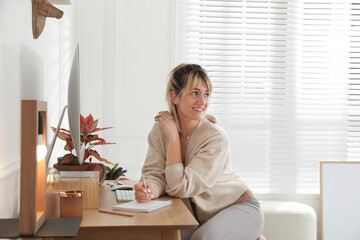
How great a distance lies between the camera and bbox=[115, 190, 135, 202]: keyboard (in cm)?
204

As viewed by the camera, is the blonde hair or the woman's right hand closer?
the woman's right hand

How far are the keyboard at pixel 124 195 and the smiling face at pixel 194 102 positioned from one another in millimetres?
467

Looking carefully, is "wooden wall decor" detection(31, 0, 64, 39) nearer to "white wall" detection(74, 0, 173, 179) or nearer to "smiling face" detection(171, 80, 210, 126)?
"smiling face" detection(171, 80, 210, 126)

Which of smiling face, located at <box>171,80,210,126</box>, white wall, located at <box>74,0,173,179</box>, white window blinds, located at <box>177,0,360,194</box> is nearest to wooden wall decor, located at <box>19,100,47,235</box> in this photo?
smiling face, located at <box>171,80,210,126</box>

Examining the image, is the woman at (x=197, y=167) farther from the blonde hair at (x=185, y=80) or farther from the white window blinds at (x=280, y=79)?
the white window blinds at (x=280, y=79)

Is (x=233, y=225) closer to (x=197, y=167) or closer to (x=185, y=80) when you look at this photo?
(x=197, y=167)

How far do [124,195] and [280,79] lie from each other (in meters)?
2.18

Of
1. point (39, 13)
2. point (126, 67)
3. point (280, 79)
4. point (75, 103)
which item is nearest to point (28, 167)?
point (75, 103)

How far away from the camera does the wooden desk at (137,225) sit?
1.55 metres

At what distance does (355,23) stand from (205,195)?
8.00ft

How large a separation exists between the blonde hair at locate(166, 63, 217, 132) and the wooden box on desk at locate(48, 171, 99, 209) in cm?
67

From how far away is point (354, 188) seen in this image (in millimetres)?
3789

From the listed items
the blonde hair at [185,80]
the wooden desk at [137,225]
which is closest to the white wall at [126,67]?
the blonde hair at [185,80]

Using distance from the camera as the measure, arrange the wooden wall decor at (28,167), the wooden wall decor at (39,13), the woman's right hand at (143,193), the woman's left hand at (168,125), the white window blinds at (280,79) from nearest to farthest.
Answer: the wooden wall decor at (28,167) → the wooden wall decor at (39,13) → the woman's right hand at (143,193) → the woman's left hand at (168,125) → the white window blinds at (280,79)
